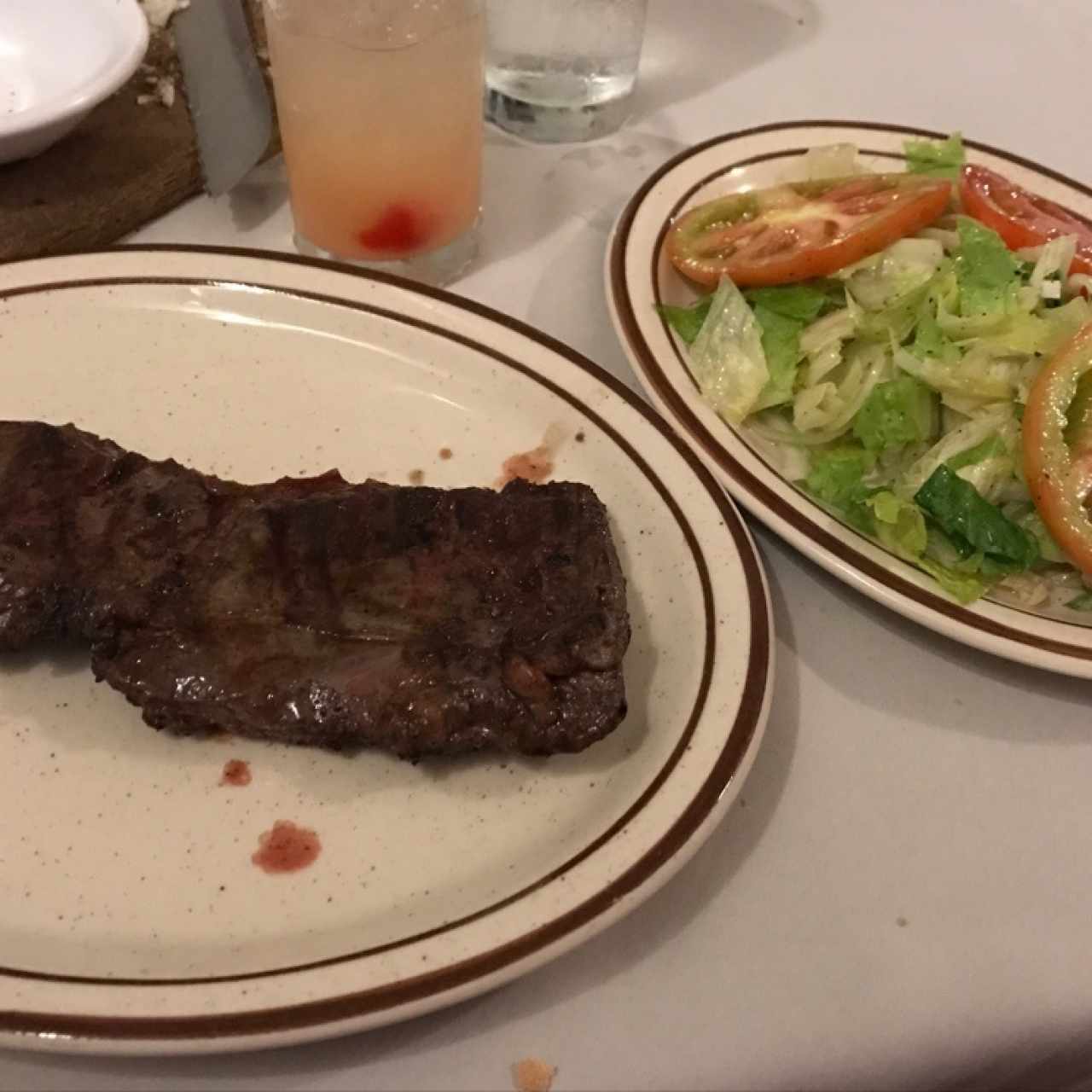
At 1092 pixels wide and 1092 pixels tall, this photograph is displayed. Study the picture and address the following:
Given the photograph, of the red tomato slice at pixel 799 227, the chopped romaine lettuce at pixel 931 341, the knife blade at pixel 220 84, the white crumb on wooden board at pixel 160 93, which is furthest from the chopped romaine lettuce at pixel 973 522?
the white crumb on wooden board at pixel 160 93

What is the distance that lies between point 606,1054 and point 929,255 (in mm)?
1386

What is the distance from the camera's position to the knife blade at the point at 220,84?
1864mm

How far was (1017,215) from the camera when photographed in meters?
1.95

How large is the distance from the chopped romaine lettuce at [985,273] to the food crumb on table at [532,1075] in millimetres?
1320

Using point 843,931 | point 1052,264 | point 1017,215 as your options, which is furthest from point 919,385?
point 843,931

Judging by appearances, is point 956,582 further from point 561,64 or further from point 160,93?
point 160,93

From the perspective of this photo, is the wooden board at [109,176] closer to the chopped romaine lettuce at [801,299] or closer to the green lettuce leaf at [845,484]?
the chopped romaine lettuce at [801,299]

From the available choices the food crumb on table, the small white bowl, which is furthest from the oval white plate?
the small white bowl

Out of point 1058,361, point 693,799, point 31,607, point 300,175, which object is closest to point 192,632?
point 31,607

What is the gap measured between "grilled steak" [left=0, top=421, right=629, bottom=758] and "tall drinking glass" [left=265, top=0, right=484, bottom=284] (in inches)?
24.8

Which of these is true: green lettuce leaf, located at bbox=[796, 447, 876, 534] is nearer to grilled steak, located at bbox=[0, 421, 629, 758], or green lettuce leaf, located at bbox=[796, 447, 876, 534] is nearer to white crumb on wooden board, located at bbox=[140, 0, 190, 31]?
grilled steak, located at bbox=[0, 421, 629, 758]

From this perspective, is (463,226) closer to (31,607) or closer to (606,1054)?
(31,607)

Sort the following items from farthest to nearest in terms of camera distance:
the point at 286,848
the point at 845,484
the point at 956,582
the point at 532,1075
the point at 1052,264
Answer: the point at 1052,264 < the point at 845,484 < the point at 956,582 < the point at 286,848 < the point at 532,1075

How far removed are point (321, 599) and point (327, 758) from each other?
0.19 meters
